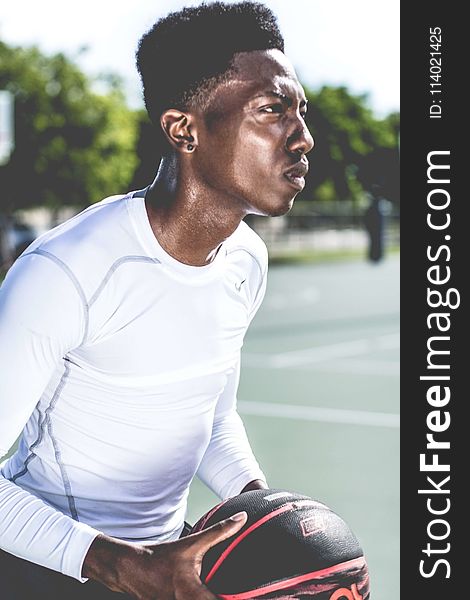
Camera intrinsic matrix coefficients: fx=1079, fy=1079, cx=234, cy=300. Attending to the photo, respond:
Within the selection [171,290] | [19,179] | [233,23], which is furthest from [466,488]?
[19,179]

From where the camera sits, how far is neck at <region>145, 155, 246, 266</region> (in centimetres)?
208

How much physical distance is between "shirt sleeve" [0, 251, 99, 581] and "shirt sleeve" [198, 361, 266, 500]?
579mm

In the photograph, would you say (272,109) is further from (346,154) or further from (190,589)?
(346,154)

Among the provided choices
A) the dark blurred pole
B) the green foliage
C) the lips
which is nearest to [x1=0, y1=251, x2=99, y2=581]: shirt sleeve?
the lips

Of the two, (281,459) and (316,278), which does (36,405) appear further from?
(316,278)

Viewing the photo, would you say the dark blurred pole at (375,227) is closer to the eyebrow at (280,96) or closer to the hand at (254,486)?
the hand at (254,486)

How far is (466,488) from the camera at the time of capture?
3480 mm

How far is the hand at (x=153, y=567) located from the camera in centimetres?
182

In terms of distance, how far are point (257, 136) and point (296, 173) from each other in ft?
0.34

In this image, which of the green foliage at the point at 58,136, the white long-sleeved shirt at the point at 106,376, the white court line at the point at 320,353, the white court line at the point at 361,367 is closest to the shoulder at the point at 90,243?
the white long-sleeved shirt at the point at 106,376

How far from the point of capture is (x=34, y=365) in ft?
Answer: 6.14

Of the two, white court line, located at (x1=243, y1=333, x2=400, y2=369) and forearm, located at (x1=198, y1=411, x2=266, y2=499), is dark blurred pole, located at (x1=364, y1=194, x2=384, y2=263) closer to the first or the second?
forearm, located at (x1=198, y1=411, x2=266, y2=499)

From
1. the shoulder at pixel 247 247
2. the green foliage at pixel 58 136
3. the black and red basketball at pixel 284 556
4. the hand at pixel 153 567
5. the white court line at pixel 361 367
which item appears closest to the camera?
the hand at pixel 153 567

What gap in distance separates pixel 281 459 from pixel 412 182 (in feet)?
12.5
